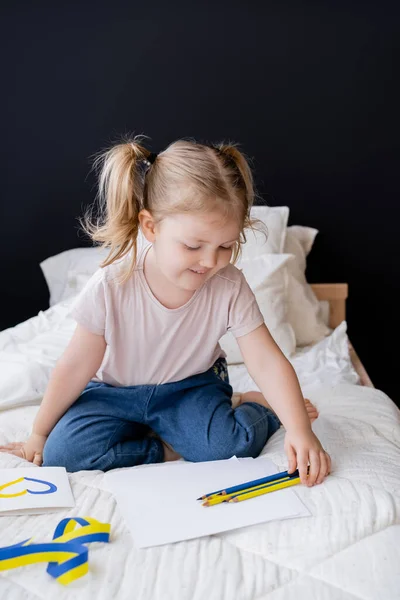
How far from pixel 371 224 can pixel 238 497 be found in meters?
1.83

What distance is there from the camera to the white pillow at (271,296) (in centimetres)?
204

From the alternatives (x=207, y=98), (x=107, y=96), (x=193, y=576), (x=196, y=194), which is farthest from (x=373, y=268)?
(x=193, y=576)

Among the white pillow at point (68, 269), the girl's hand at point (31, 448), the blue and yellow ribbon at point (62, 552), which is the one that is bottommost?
the white pillow at point (68, 269)

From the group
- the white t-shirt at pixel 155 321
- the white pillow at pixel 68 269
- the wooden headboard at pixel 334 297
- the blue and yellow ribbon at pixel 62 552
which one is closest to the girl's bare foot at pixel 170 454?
the white t-shirt at pixel 155 321

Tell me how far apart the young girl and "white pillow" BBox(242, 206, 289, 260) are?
87 cm

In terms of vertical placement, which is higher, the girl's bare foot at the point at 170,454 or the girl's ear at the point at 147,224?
the girl's ear at the point at 147,224

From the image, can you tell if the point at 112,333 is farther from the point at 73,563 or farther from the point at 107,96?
the point at 107,96

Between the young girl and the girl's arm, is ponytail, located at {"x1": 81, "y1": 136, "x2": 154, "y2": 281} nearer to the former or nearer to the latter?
the young girl

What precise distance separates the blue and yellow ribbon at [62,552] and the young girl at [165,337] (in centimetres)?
36

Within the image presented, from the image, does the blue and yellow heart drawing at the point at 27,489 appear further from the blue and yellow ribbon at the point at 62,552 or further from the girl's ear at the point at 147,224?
the girl's ear at the point at 147,224

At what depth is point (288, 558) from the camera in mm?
899

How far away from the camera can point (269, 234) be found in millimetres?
2328

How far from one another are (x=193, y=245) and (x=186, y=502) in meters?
0.43

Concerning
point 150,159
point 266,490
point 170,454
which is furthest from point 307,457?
point 150,159
